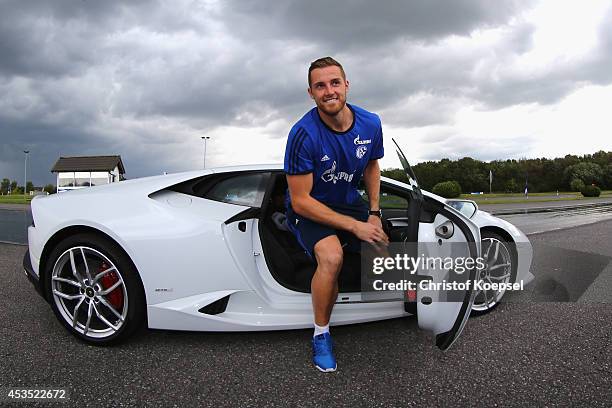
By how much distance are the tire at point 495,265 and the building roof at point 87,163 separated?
67403mm

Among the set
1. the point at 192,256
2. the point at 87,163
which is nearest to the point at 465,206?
the point at 192,256

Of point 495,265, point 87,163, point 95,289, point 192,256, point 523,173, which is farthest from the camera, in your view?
point 523,173

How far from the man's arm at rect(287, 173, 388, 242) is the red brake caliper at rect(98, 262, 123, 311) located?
4.04 feet

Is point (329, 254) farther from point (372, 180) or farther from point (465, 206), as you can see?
point (465, 206)

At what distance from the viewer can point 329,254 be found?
2426 mm

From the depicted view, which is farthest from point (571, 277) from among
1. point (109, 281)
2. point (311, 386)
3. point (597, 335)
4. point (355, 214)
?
point (109, 281)

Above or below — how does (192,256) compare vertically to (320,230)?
below

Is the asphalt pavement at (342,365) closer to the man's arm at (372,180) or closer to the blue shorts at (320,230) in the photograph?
the blue shorts at (320,230)

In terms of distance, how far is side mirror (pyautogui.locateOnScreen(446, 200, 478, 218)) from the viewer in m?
3.30

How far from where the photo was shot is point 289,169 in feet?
7.98

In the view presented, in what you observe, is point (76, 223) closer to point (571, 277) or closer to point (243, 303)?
point (243, 303)

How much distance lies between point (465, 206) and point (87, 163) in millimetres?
71722

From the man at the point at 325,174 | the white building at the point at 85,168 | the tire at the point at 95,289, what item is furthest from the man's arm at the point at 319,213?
the white building at the point at 85,168

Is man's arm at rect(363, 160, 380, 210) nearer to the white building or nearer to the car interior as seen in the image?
the car interior
